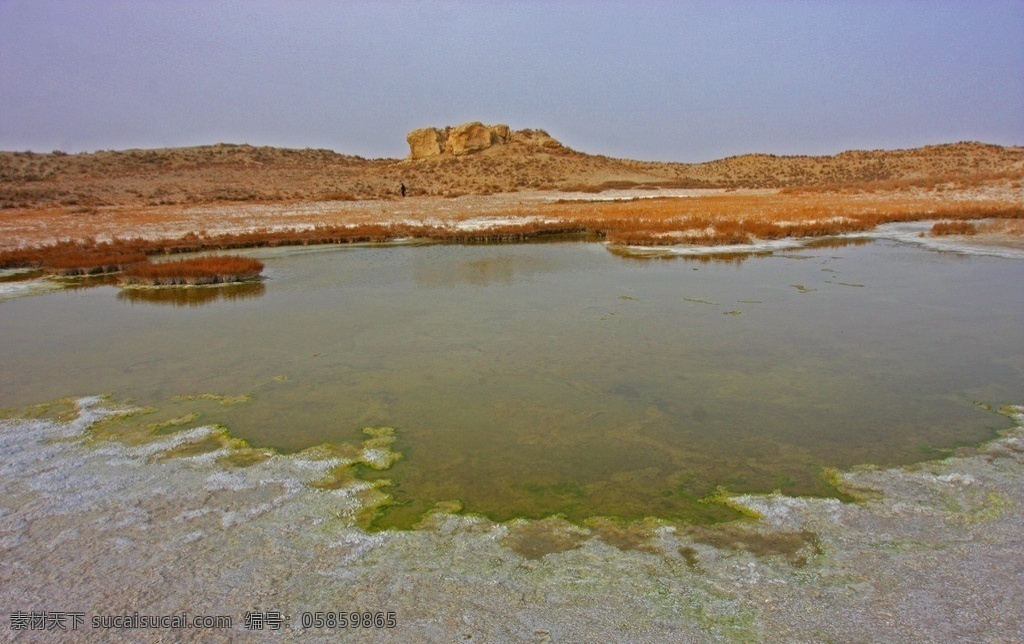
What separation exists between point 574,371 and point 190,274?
10.8m

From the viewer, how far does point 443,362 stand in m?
7.90

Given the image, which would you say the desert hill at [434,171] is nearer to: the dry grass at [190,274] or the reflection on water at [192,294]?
the dry grass at [190,274]

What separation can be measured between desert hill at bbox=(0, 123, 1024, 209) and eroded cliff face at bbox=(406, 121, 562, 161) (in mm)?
132

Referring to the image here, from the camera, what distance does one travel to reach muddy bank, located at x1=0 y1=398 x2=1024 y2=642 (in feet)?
10.5

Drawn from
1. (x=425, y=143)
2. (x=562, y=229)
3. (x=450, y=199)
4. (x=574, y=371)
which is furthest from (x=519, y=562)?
(x=425, y=143)

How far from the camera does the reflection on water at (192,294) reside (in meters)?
12.7

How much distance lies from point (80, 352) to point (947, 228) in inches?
895

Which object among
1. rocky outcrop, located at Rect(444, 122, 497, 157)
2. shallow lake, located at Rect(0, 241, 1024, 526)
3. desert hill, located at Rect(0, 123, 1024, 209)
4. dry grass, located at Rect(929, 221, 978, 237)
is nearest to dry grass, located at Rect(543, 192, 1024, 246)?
dry grass, located at Rect(929, 221, 978, 237)

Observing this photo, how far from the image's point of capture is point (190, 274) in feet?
47.1

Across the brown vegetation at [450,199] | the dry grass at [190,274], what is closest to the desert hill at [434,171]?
the brown vegetation at [450,199]

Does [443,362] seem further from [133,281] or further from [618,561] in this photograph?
[133,281]

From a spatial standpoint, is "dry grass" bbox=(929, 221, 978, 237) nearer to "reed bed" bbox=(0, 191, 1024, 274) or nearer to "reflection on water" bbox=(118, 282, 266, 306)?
"reed bed" bbox=(0, 191, 1024, 274)

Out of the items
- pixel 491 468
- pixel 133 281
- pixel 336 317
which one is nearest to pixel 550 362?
pixel 491 468

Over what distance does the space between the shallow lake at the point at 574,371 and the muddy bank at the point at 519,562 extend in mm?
369
